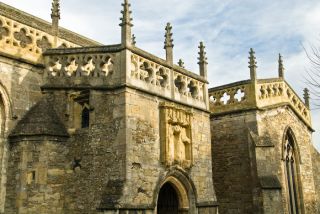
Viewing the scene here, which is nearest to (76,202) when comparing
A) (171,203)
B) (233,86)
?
(171,203)

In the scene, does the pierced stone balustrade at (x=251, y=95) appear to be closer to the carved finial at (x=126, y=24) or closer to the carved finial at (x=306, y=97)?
the carved finial at (x=306, y=97)

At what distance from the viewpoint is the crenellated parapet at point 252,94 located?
16078mm

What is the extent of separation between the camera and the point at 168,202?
42.4 ft

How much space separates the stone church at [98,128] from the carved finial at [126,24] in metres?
0.03

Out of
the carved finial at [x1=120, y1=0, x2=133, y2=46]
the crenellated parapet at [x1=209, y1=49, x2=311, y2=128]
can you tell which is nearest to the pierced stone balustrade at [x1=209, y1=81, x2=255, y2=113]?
the crenellated parapet at [x1=209, y1=49, x2=311, y2=128]

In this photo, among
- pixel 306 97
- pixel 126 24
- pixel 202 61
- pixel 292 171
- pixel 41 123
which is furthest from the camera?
pixel 306 97

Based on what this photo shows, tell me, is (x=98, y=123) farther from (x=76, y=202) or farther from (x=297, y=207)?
(x=297, y=207)

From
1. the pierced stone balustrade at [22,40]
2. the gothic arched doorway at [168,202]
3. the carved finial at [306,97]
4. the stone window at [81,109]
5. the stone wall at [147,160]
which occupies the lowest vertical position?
the gothic arched doorway at [168,202]

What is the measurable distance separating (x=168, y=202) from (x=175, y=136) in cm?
216

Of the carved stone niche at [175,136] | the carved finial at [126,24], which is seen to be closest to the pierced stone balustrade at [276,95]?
the carved stone niche at [175,136]

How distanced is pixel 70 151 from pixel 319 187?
14.5 meters

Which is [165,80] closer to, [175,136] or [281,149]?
[175,136]

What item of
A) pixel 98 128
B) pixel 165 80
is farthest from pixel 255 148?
pixel 98 128

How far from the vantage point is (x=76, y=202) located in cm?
1074
